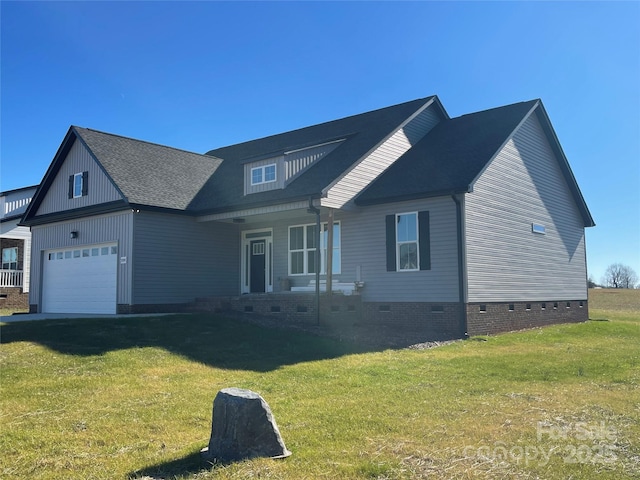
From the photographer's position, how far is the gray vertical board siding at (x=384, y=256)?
15312mm

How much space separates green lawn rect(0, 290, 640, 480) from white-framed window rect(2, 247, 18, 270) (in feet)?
62.4

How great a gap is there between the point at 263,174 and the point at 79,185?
22.6ft

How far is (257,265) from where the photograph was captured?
794 inches

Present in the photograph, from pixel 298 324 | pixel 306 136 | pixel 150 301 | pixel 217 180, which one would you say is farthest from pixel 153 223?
pixel 306 136

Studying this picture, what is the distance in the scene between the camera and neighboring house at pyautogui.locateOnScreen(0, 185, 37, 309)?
93.3 feet

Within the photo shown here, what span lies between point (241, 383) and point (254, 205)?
865 cm

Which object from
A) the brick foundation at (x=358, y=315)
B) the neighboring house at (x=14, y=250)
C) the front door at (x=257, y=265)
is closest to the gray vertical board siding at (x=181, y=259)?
the front door at (x=257, y=265)

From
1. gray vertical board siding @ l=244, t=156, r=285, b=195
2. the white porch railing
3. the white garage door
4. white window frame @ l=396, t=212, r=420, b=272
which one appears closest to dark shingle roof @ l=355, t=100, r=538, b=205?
white window frame @ l=396, t=212, r=420, b=272

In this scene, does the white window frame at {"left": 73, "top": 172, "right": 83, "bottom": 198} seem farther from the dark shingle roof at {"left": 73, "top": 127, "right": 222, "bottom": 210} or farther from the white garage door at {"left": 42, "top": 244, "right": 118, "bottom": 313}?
the white garage door at {"left": 42, "top": 244, "right": 118, "bottom": 313}

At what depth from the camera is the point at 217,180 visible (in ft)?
70.6

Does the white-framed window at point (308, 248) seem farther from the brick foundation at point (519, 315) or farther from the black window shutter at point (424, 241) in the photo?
the brick foundation at point (519, 315)

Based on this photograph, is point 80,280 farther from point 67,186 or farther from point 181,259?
point 181,259

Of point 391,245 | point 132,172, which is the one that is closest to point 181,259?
point 132,172

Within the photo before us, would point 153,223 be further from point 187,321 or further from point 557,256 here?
point 557,256
